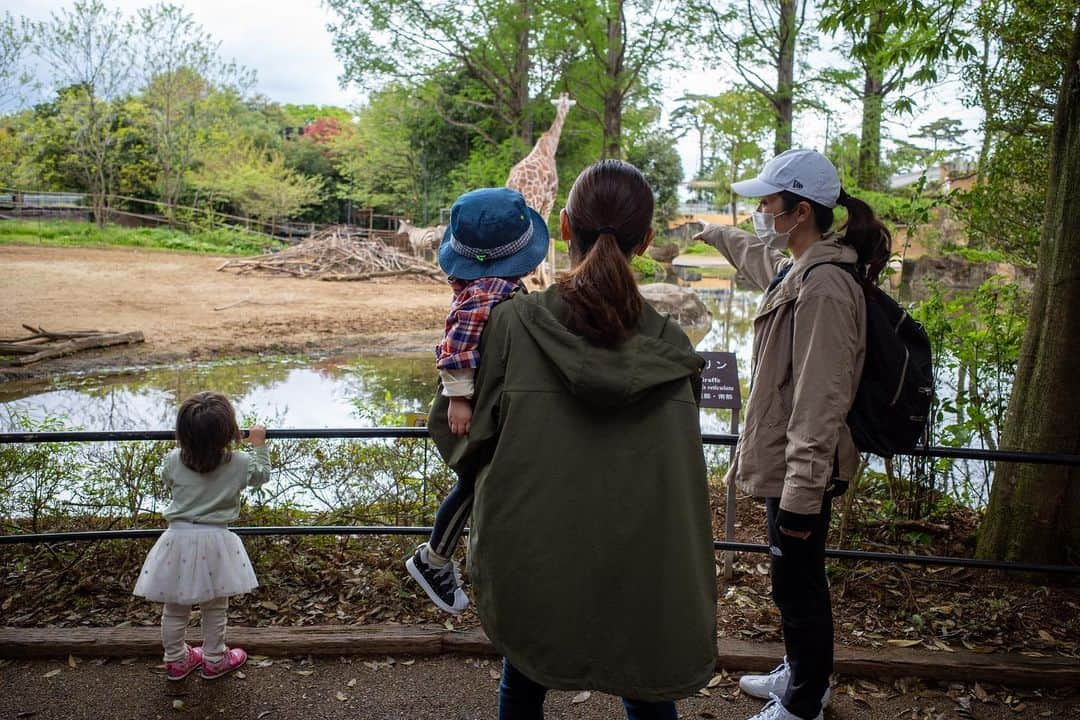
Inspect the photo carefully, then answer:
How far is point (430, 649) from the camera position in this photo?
288 cm

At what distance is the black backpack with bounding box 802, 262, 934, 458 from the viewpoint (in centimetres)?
214

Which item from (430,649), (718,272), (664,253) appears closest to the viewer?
(430,649)

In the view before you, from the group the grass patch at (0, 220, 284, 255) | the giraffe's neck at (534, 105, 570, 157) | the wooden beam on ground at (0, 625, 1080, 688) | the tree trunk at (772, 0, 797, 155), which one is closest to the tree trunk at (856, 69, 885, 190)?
the tree trunk at (772, 0, 797, 155)

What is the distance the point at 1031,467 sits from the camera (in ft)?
10.8

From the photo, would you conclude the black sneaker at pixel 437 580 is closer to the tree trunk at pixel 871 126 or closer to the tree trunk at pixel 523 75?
the tree trunk at pixel 871 126

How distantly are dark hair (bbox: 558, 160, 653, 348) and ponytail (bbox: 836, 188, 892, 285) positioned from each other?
2.66 feet

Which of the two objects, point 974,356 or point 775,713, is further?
point 974,356

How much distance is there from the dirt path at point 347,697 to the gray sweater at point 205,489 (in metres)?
0.54

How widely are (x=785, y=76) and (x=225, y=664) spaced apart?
36.5ft

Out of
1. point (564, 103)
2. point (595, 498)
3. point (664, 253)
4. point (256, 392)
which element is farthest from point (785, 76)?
point (664, 253)

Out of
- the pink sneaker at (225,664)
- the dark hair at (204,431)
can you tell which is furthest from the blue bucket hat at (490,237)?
the pink sneaker at (225,664)

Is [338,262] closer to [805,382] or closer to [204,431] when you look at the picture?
[204,431]

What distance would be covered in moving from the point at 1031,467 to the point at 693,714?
1.74 meters

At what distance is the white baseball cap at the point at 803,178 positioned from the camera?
2.18 m
